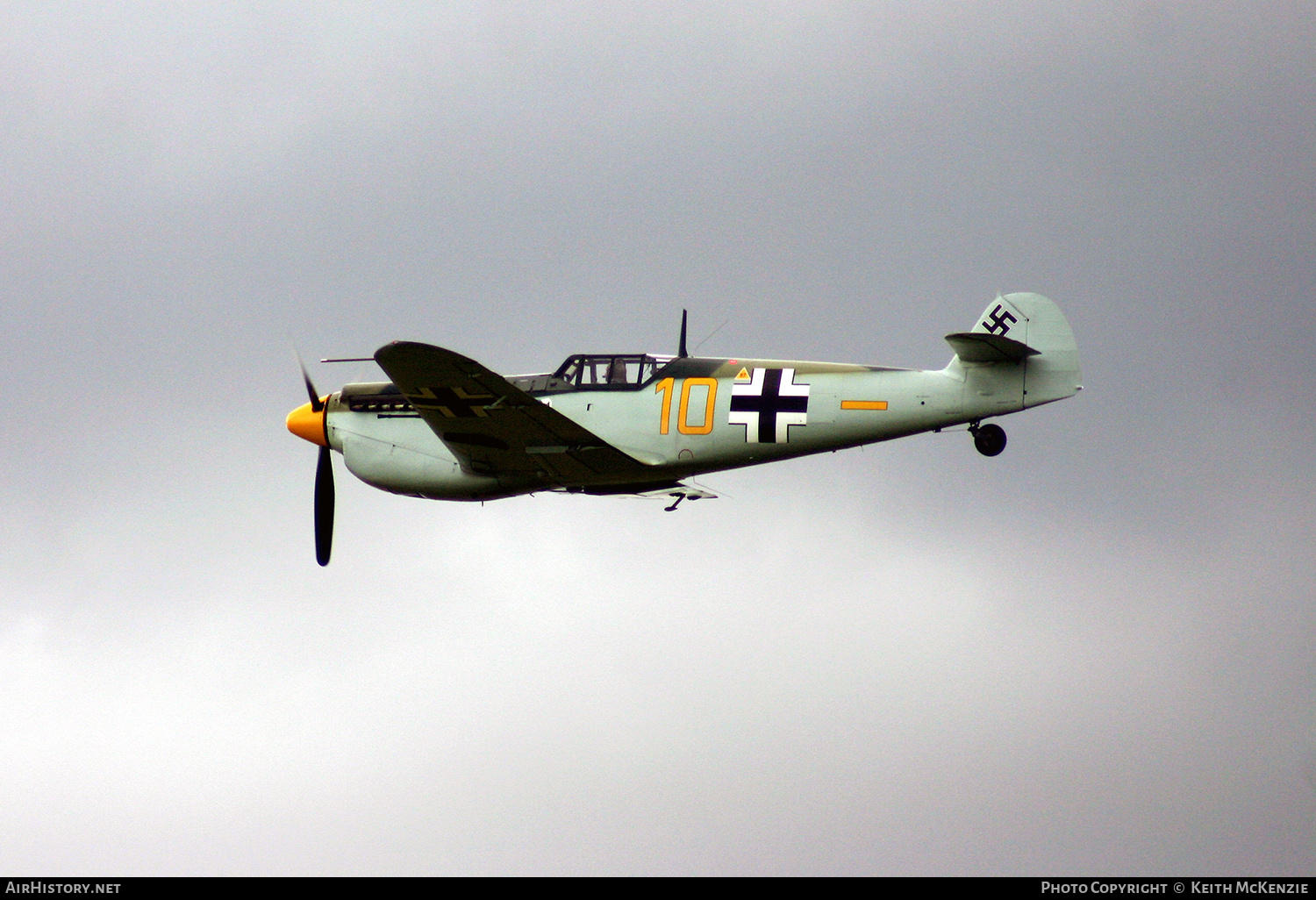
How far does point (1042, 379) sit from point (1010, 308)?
1288 mm

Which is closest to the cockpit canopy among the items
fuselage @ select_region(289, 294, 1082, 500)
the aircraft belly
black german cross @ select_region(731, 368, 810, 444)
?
fuselage @ select_region(289, 294, 1082, 500)

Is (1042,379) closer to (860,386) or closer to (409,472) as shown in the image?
(860,386)

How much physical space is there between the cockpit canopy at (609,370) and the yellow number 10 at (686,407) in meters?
0.43

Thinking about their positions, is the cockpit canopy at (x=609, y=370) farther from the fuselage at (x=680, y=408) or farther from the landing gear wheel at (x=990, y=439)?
the landing gear wheel at (x=990, y=439)

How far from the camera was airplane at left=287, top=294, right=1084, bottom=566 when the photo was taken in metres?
19.4

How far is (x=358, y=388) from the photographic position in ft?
72.7

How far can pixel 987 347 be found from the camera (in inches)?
764

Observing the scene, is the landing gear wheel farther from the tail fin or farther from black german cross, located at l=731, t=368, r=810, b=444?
black german cross, located at l=731, t=368, r=810, b=444

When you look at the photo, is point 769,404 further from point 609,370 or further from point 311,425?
point 311,425

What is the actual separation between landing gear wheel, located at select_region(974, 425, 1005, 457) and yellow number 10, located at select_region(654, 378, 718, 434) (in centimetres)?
369

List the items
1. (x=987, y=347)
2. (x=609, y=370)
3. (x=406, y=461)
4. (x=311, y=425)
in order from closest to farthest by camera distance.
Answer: (x=987, y=347) → (x=609, y=370) → (x=406, y=461) → (x=311, y=425)

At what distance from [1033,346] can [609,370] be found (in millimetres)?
6003

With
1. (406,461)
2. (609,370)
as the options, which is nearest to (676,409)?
(609,370)
